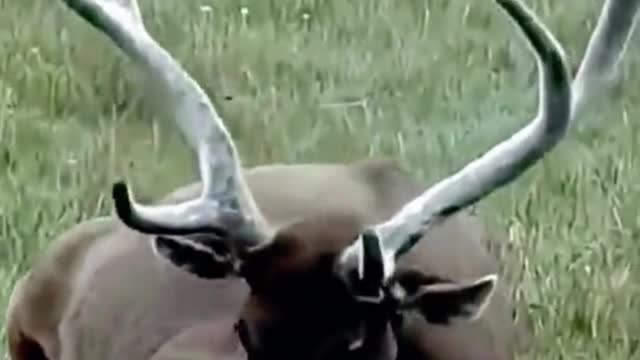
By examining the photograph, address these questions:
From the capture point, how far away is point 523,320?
255 inches

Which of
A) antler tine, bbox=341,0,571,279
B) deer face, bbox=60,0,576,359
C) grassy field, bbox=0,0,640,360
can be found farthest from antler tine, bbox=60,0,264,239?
grassy field, bbox=0,0,640,360

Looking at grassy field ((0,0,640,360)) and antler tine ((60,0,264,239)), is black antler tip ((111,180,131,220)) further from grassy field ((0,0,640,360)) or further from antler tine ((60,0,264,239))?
grassy field ((0,0,640,360))

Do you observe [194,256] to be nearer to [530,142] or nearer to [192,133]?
[192,133]

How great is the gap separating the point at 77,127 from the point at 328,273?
432 cm

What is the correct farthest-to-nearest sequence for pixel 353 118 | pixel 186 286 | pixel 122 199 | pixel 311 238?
pixel 353 118 < pixel 186 286 < pixel 311 238 < pixel 122 199

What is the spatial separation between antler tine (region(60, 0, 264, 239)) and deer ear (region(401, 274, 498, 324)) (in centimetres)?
35

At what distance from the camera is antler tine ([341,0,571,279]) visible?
15.2ft

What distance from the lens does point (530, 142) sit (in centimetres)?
476

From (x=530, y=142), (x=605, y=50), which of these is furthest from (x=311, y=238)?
(x=605, y=50)

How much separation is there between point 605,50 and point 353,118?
4.46 meters

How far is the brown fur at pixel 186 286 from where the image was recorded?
17.4 feet

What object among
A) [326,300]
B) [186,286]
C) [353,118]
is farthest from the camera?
[353,118]

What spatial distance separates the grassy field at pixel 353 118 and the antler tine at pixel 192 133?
1.92m

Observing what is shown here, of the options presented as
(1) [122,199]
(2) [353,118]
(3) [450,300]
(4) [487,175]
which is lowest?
(2) [353,118]
